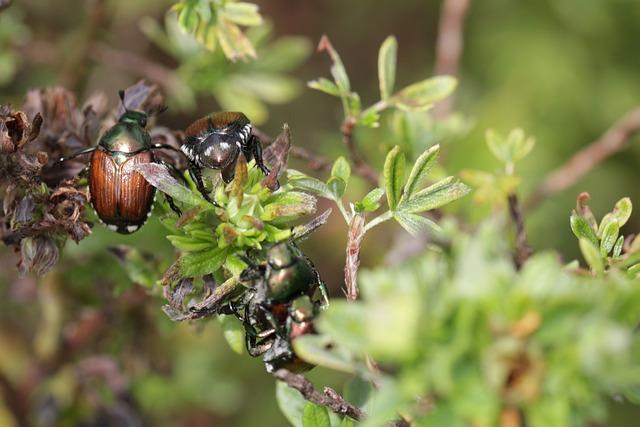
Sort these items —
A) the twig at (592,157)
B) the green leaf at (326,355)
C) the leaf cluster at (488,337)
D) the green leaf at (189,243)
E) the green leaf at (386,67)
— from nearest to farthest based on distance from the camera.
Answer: the leaf cluster at (488,337), the green leaf at (326,355), the green leaf at (189,243), the green leaf at (386,67), the twig at (592,157)

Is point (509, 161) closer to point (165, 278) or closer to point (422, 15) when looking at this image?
point (165, 278)

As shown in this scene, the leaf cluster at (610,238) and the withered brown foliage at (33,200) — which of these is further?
the withered brown foliage at (33,200)

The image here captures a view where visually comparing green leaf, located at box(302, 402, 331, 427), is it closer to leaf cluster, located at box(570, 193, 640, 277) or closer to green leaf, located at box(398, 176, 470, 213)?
green leaf, located at box(398, 176, 470, 213)

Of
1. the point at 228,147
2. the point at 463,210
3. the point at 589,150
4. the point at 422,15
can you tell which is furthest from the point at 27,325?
the point at 422,15

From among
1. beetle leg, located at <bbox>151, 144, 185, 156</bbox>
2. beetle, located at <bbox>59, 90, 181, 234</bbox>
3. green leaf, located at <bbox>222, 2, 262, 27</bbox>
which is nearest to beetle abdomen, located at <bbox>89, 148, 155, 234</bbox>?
beetle, located at <bbox>59, 90, 181, 234</bbox>

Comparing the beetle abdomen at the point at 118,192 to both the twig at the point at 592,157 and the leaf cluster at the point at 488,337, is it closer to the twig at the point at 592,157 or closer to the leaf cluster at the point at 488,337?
the leaf cluster at the point at 488,337

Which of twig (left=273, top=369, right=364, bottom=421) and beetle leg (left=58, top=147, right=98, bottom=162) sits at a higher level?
beetle leg (left=58, top=147, right=98, bottom=162)

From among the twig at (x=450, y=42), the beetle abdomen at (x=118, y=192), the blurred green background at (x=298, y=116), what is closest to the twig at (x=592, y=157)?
the blurred green background at (x=298, y=116)
